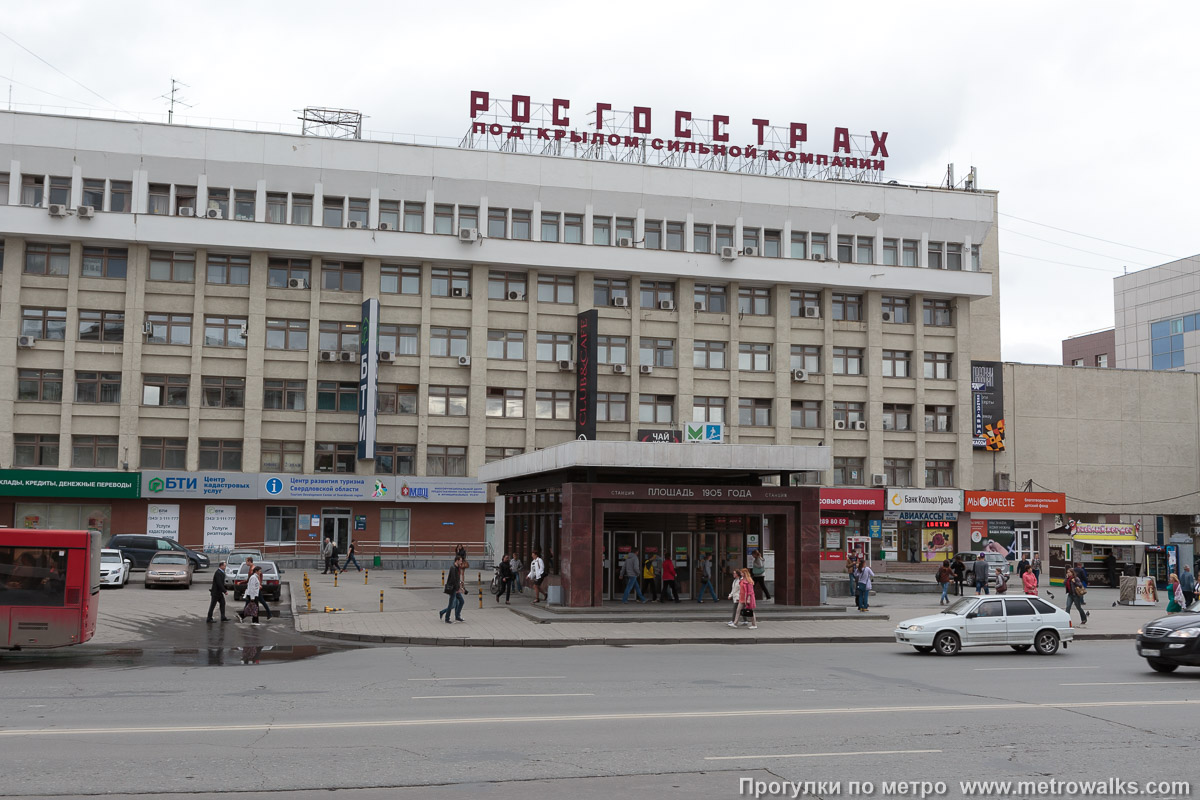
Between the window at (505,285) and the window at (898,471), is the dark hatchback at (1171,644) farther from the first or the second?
the window at (505,285)

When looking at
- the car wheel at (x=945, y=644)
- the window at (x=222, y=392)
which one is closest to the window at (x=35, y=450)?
the window at (x=222, y=392)

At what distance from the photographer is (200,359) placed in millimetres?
51438

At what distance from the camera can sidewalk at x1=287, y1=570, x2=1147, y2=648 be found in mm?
24953

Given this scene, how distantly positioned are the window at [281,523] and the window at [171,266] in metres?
12.1

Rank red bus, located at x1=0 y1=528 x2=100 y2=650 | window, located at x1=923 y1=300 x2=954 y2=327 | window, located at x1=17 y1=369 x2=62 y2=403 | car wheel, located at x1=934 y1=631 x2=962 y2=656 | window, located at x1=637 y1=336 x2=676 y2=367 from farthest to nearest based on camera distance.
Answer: window, located at x1=923 y1=300 x2=954 y2=327 < window, located at x1=637 y1=336 x2=676 y2=367 < window, located at x1=17 y1=369 x2=62 y2=403 < car wheel, located at x1=934 y1=631 x2=962 y2=656 < red bus, located at x1=0 y1=528 x2=100 y2=650

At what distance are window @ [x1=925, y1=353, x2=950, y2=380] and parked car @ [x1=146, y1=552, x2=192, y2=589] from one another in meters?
41.4

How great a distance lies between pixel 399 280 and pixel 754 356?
19672 millimetres

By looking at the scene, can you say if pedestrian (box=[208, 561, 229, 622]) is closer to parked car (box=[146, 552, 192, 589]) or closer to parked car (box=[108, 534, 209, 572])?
parked car (box=[146, 552, 192, 589])

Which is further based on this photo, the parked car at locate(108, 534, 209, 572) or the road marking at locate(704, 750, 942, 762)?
the parked car at locate(108, 534, 209, 572)

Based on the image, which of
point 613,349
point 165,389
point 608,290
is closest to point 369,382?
point 165,389

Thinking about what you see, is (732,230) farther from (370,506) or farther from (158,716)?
(158,716)

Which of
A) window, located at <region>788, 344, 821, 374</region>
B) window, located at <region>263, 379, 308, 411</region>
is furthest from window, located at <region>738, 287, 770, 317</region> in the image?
window, located at <region>263, 379, 308, 411</region>

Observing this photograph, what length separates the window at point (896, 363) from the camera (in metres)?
59.7

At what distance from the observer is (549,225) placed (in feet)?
181
